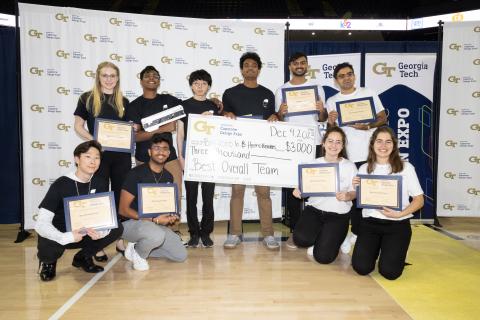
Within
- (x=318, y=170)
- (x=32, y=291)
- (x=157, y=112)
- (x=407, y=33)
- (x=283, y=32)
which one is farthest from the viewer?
(x=407, y=33)

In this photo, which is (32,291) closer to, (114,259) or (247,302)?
(114,259)

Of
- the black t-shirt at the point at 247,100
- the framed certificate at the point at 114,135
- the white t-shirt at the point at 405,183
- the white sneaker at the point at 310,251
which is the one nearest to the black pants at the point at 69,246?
the framed certificate at the point at 114,135

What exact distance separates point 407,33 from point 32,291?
13642 mm

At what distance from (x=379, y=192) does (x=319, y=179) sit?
1.90ft

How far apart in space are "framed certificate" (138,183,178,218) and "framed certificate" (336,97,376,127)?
72.7 inches

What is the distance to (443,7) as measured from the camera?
41.1 feet

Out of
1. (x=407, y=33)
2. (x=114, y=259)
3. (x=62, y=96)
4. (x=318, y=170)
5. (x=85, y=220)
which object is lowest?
(x=114, y=259)

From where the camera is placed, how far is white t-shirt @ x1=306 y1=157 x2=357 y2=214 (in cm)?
377

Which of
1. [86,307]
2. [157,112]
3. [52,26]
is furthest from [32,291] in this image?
[52,26]

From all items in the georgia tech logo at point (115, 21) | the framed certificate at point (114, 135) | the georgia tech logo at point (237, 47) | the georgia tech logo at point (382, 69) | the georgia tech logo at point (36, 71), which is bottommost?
the framed certificate at point (114, 135)

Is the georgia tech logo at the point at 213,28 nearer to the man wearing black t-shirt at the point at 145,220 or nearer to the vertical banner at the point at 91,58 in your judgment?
the vertical banner at the point at 91,58

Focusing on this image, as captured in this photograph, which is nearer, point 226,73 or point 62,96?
point 62,96

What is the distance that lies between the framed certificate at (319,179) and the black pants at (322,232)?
277 millimetres

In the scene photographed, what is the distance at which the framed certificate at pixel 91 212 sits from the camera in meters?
3.09
